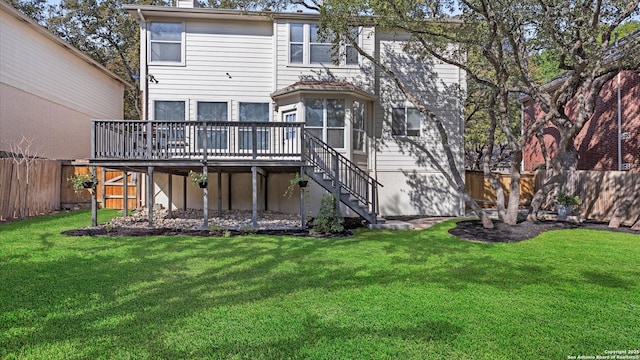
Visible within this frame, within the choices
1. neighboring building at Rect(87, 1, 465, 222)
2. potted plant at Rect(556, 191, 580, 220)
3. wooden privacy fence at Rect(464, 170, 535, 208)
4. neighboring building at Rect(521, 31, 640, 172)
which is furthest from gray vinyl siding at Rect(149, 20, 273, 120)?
neighboring building at Rect(521, 31, 640, 172)

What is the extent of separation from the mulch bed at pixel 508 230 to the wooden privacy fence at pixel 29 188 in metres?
12.2

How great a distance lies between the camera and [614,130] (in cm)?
1400

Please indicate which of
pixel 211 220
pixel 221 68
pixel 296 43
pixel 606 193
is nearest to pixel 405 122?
pixel 296 43

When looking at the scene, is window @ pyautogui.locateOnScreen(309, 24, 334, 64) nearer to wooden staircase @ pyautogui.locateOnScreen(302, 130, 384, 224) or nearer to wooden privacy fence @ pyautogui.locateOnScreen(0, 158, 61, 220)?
wooden staircase @ pyautogui.locateOnScreen(302, 130, 384, 224)

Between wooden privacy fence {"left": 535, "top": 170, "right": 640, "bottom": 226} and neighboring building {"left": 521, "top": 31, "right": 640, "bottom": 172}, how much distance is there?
79.0 inches

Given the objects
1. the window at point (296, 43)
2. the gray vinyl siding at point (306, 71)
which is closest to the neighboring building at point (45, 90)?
the gray vinyl siding at point (306, 71)

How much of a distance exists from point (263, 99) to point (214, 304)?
356 inches

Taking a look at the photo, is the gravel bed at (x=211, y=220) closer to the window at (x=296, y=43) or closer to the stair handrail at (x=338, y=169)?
the stair handrail at (x=338, y=169)

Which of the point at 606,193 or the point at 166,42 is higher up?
the point at 166,42

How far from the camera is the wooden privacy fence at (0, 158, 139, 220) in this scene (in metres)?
10.3

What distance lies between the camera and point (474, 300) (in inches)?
170

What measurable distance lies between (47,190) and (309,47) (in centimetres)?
1016

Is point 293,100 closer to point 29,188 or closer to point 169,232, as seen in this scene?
point 169,232

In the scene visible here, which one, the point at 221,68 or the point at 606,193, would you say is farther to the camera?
the point at 221,68
